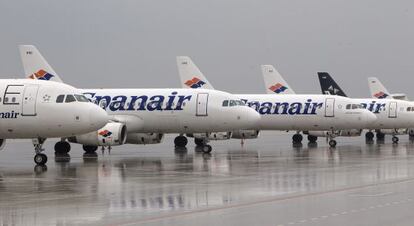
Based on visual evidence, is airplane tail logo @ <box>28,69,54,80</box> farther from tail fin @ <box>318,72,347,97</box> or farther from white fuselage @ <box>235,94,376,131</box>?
tail fin @ <box>318,72,347,97</box>

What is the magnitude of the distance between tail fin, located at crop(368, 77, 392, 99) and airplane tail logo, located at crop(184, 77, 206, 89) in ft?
112

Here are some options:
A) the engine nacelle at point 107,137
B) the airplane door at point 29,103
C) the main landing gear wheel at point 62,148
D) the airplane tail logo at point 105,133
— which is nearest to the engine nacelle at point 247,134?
the main landing gear wheel at point 62,148

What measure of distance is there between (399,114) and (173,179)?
47404mm

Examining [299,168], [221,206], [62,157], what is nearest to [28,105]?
[62,157]

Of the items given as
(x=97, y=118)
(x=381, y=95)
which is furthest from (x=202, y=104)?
(x=381, y=95)

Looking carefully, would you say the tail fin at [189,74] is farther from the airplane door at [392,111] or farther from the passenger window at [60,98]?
the passenger window at [60,98]

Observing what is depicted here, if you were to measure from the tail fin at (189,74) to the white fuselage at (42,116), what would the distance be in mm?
33374

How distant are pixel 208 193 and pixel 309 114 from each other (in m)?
39.0

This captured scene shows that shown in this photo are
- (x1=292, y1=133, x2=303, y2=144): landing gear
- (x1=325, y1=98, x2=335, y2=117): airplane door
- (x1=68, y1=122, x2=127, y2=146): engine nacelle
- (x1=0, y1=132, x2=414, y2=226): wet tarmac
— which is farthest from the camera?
(x1=292, y1=133, x2=303, y2=144): landing gear

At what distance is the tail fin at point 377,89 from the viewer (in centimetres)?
9906

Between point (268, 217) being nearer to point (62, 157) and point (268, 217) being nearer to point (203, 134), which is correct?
point (62, 157)

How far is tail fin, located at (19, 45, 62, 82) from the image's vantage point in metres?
57.8

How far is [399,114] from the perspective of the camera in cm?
7394

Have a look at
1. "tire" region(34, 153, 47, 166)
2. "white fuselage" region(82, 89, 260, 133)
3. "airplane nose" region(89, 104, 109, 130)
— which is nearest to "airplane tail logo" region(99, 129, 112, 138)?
"airplane nose" region(89, 104, 109, 130)
